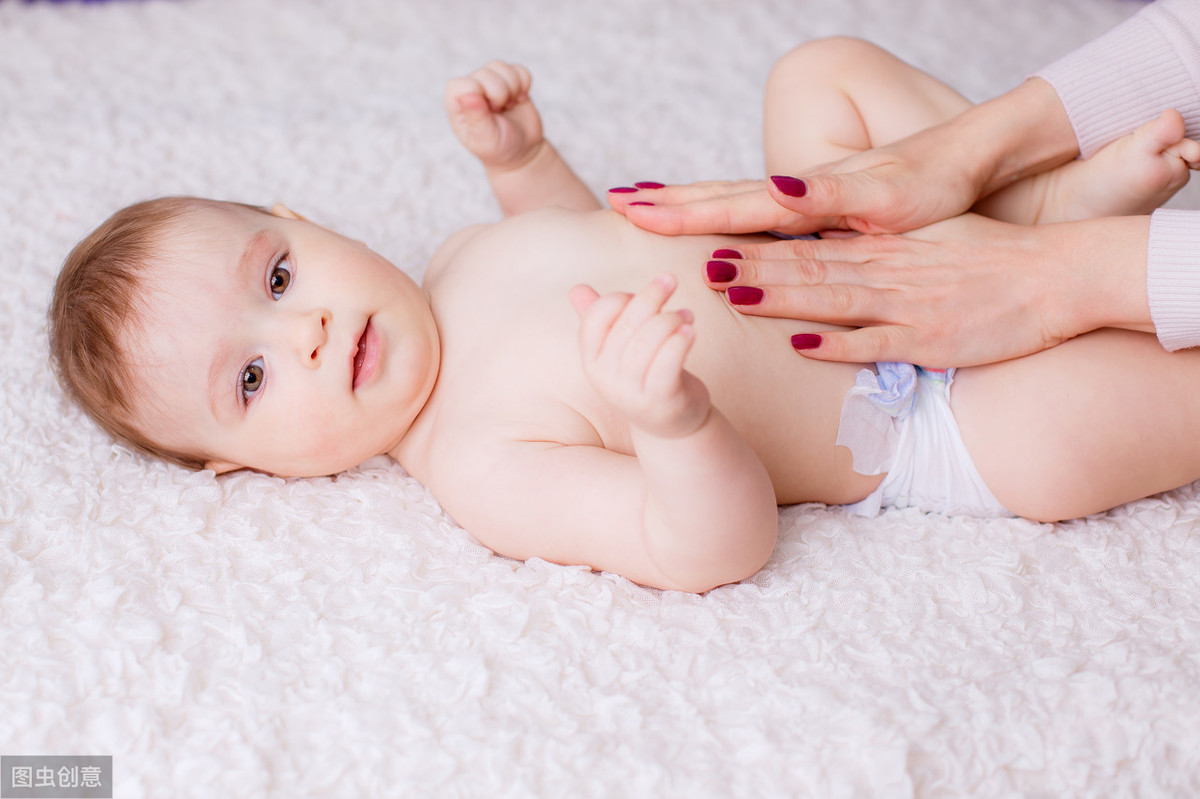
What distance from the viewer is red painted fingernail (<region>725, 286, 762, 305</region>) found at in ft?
3.86

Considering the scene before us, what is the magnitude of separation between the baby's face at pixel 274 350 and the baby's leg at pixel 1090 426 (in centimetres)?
73

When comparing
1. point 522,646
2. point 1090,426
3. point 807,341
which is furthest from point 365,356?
point 1090,426

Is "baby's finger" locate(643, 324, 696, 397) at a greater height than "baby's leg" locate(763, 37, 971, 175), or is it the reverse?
"baby's leg" locate(763, 37, 971, 175)

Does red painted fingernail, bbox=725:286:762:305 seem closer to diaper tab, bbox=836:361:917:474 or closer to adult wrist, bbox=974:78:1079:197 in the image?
diaper tab, bbox=836:361:917:474

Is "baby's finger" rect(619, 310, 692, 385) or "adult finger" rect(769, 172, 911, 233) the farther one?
"adult finger" rect(769, 172, 911, 233)

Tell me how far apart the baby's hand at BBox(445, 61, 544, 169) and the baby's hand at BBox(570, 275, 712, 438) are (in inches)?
26.6

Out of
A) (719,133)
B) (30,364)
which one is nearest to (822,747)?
(30,364)

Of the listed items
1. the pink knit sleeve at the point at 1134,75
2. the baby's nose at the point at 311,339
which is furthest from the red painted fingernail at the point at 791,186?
the baby's nose at the point at 311,339

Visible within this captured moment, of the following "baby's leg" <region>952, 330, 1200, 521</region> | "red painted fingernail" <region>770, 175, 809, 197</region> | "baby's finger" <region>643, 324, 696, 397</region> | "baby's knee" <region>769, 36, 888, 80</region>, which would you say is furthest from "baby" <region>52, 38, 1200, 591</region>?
"baby's knee" <region>769, 36, 888, 80</region>

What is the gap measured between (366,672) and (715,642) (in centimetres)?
36

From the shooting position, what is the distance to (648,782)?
0.89 metres

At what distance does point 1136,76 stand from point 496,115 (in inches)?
35.7

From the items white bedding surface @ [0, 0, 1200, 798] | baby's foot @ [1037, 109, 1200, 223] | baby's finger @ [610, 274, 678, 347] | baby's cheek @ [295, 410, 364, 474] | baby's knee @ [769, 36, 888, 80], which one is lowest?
white bedding surface @ [0, 0, 1200, 798]

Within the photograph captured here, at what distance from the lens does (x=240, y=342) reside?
120 cm
